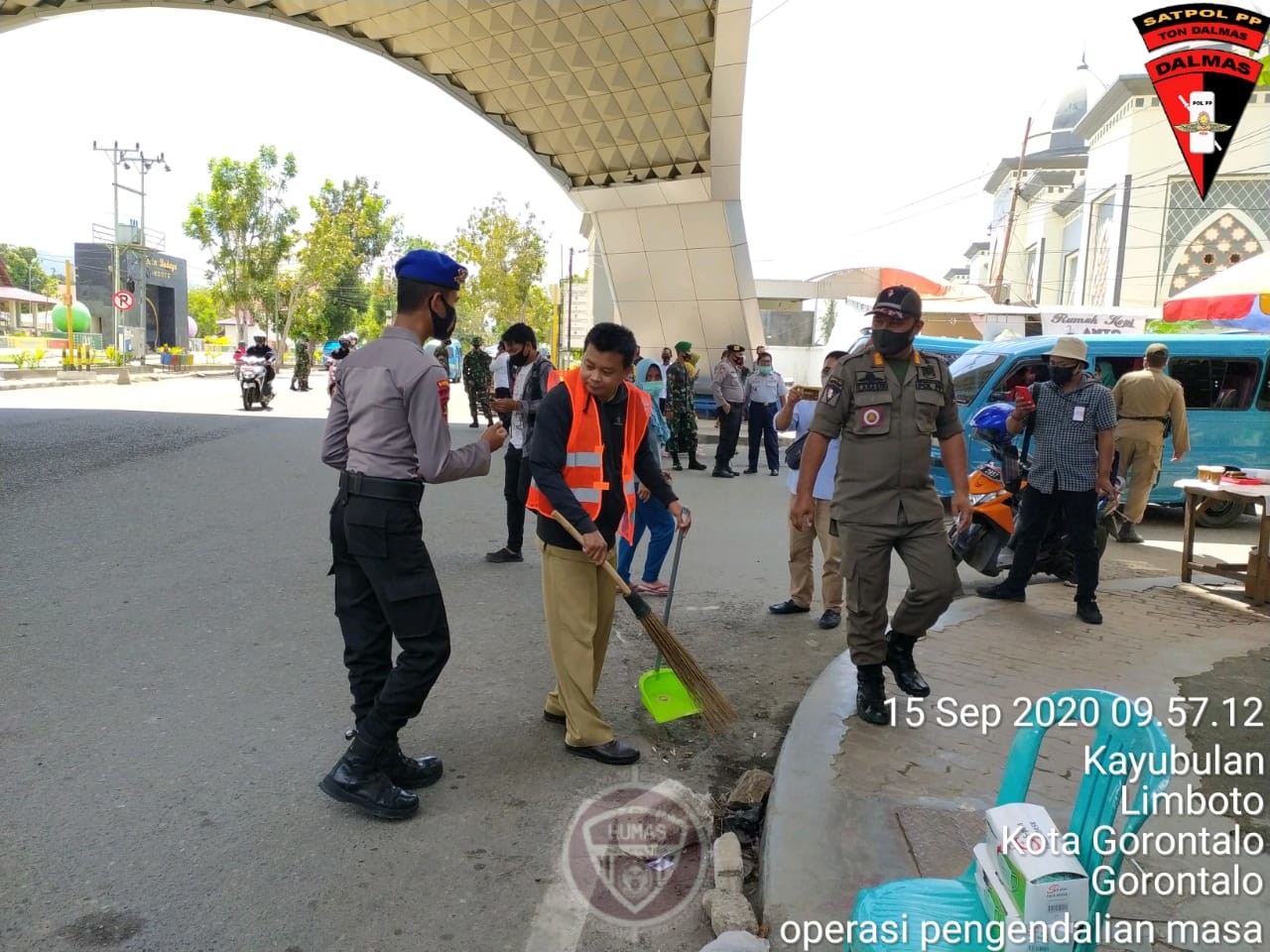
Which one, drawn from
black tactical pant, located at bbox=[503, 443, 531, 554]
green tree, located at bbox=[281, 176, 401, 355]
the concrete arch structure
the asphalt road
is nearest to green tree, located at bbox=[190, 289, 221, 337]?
green tree, located at bbox=[281, 176, 401, 355]

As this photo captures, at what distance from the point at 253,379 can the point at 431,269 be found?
1718 centimetres

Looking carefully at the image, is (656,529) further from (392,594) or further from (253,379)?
(253,379)

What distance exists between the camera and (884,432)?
397 centimetres

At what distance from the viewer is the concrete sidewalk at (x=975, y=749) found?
275cm

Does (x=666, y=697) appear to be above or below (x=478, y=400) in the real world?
below

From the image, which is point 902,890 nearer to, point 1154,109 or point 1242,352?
point 1242,352

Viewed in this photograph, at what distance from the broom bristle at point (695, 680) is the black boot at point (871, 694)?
1.90 ft

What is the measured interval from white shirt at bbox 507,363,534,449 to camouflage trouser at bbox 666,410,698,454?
6.16 metres

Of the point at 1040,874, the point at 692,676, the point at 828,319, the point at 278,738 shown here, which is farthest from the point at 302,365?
the point at 828,319

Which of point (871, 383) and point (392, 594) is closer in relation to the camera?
point (392, 594)

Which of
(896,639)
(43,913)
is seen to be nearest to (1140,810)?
(896,639)

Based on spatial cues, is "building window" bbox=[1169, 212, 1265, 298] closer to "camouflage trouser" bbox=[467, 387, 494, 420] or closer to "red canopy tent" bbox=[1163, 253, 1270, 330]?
"red canopy tent" bbox=[1163, 253, 1270, 330]

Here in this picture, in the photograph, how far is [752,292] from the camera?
2300 centimetres

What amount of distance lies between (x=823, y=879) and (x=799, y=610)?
3.30m
